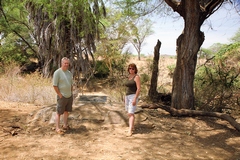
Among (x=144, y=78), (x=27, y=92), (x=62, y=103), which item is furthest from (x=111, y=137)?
(x=27, y=92)

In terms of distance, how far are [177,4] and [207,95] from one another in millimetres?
3106

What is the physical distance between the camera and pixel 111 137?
183 inches

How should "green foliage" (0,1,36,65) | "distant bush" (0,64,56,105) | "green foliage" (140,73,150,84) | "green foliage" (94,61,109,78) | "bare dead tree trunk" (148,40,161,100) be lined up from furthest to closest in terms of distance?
"green foliage" (94,61,109,78) → "green foliage" (0,1,36,65) → "green foliage" (140,73,150,84) → "distant bush" (0,64,56,105) → "bare dead tree trunk" (148,40,161,100)

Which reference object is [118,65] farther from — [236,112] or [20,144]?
[20,144]

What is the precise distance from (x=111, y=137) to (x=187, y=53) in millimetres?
3299

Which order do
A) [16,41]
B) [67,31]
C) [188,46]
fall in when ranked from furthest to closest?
1. [16,41]
2. [67,31]
3. [188,46]

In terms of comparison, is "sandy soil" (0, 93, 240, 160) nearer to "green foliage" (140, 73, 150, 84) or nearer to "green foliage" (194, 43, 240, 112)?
"green foliage" (194, 43, 240, 112)

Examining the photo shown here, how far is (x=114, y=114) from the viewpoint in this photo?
5656 mm

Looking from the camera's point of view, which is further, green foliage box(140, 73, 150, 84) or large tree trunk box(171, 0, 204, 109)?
green foliage box(140, 73, 150, 84)

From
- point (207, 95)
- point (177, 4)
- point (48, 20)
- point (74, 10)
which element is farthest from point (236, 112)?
point (48, 20)

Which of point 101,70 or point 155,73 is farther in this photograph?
Result: point 101,70

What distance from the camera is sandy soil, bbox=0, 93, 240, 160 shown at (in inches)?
152

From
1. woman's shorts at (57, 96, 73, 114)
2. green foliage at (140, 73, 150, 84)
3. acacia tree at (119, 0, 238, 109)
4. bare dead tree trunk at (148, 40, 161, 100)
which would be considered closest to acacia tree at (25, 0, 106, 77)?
green foliage at (140, 73, 150, 84)

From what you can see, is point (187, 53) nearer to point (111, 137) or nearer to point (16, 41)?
point (111, 137)
